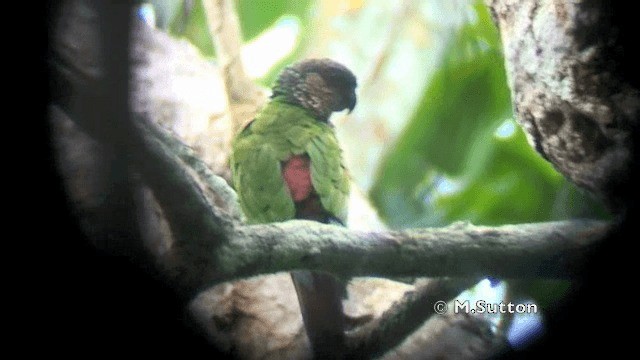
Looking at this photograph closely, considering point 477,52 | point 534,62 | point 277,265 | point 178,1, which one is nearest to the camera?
point 277,265

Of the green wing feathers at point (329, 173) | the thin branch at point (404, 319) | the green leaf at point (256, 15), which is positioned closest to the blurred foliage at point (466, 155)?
the green wing feathers at point (329, 173)

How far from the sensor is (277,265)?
1009 mm

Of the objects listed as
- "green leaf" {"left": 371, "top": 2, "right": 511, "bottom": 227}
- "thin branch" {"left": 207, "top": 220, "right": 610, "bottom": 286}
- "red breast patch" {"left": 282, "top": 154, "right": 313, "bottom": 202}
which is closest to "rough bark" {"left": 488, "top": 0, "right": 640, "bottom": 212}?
"thin branch" {"left": 207, "top": 220, "right": 610, "bottom": 286}

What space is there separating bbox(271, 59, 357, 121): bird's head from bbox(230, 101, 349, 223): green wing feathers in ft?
0.08

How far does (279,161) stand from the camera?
1367 millimetres

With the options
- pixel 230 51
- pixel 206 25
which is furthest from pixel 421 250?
pixel 206 25

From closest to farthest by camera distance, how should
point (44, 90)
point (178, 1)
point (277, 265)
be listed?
point (44, 90)
point (277, 265)
point (178, 1)

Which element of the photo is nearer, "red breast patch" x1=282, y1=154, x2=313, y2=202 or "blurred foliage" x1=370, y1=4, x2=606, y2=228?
"red breast patch" x1=282, y1=154, x2=313, y2=202

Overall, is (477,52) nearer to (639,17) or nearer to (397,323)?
(639,17)

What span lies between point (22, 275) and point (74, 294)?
7 centimetres

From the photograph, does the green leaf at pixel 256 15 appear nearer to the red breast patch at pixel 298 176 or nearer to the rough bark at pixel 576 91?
the red breast patch at pixel 298 176

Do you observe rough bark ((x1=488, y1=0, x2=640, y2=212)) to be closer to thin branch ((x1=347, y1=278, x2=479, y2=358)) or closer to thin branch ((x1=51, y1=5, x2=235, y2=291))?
thin branch ((x1=347, y1=278, x2=479, y2=358))

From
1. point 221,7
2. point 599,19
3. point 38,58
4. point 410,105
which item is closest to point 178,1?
point 221,7

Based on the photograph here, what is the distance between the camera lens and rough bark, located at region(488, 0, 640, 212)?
3.75ft
